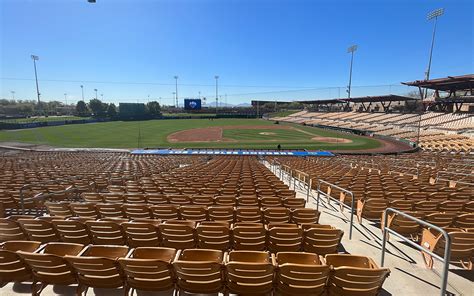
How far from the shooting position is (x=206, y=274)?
3.59 metres

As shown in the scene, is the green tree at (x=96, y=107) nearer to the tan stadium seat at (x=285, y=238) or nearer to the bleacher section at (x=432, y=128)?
the bleacher section at (x=432, y=128)

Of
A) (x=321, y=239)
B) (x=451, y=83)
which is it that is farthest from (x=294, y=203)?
(x=451, y=83)

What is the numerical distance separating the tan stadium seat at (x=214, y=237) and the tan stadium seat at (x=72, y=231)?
2.49 m

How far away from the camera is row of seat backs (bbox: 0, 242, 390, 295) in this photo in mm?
3479

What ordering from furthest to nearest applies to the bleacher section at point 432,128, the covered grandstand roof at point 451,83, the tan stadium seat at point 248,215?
the covered grandstand roof at point 451,83 → the bleacher section at point 432,128 → the tan stadium seat at point 248,215

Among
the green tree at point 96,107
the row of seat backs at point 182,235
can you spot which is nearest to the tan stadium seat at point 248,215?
the row of seat backs at point 182,235

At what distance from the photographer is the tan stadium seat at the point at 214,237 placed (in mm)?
5051

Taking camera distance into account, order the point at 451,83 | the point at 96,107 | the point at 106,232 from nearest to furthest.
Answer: the point at 106,232 → the point at 451,83 → the point at 96,107

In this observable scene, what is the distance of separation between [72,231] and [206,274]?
3.55 m

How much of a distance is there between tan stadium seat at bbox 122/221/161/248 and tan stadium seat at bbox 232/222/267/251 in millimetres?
1681

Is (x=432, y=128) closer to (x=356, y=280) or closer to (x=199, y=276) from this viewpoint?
(x=356, y=280)

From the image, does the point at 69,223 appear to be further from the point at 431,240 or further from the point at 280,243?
the point at 431,240

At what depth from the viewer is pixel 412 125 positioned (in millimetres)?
53219

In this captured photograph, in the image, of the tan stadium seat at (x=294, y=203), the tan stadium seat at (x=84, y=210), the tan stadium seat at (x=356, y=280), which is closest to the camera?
the tan stadium seat at (x=356, y=280)
